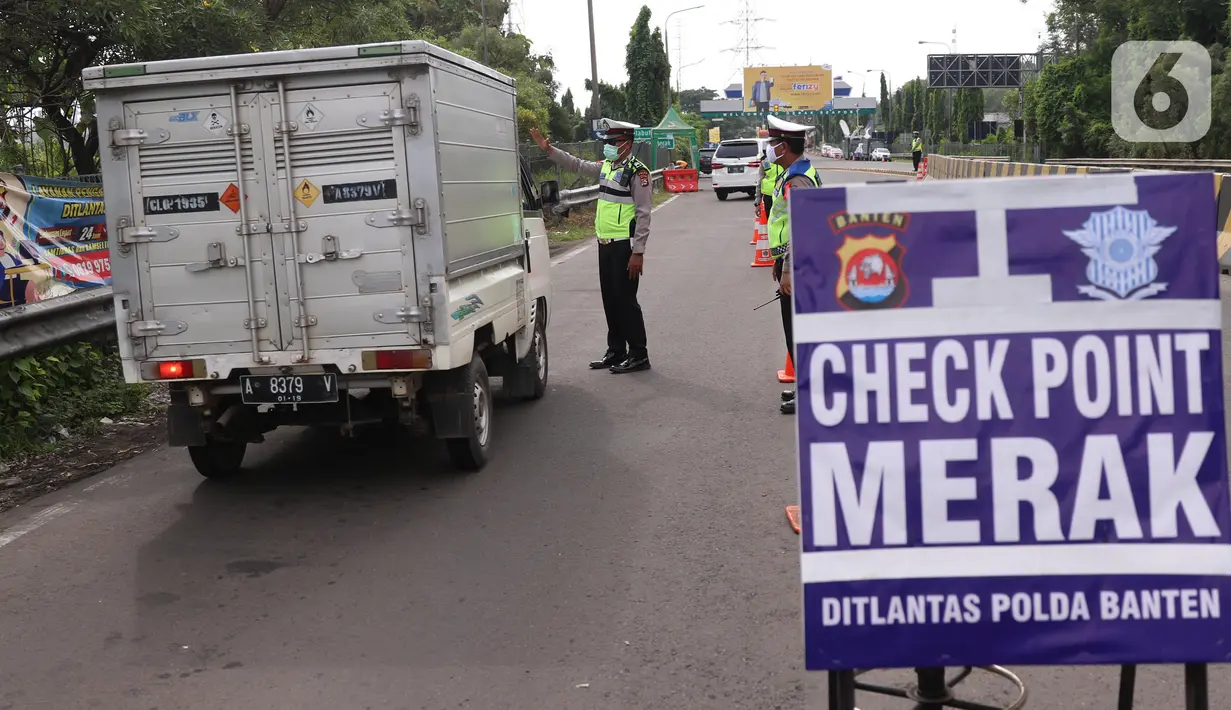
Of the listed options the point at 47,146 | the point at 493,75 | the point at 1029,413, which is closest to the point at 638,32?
the point at 47,146

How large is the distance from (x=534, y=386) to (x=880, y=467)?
645 centimetres

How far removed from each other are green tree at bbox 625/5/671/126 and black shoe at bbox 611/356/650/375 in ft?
205

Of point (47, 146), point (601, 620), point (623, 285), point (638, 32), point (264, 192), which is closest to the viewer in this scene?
point (601, 620)

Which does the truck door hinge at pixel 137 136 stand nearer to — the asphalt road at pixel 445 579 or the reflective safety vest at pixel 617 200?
the asphalt road at pixel 445 579

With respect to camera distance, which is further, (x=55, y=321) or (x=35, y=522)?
(x=55, y=321)

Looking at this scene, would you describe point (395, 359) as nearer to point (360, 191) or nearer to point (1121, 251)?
point (360, 191)

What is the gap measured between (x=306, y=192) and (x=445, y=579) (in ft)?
7.34

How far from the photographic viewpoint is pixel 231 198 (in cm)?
655

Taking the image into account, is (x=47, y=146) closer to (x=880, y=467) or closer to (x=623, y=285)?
(x=623, y=285)

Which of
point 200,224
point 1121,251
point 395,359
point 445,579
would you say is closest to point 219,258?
point 200,224

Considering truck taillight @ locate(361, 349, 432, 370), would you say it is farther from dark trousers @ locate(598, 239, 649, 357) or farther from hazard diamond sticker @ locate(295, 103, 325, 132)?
dark trousers @ locate(598, 239, 649, 357)

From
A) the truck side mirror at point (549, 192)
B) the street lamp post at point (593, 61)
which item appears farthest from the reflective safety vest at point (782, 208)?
the street lamp post at point (593, 61)

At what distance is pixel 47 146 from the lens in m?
13.2

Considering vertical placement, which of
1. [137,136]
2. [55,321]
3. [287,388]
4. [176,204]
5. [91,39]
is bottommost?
[287,388]
